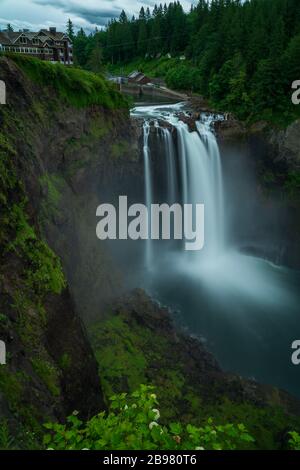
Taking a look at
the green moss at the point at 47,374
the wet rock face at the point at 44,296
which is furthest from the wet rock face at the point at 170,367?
the green moss at the point at 47,374

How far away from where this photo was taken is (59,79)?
17.2 m

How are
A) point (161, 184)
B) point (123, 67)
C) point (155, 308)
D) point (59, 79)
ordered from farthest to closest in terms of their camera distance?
point (123, 67) → point (161, 184) → point (155, 308) → point (59, 79)

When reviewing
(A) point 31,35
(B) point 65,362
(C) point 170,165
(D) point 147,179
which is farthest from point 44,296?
(A) point 31,35

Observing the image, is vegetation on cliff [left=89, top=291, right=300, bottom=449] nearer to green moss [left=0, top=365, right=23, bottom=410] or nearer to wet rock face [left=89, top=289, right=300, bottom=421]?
wet rock face [left=89, top=289, right=300, bottom=421]

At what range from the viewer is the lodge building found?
3377 cm

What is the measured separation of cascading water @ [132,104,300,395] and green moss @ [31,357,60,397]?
10.4 m

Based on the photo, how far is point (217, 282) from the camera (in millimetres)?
23500

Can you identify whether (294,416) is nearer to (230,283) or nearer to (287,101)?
(230,283)

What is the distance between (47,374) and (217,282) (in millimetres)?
16548

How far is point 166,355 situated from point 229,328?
535 cm

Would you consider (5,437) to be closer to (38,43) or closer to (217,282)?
(217,282)

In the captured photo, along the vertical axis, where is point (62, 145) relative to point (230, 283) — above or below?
above
